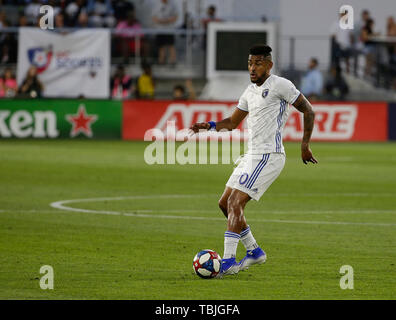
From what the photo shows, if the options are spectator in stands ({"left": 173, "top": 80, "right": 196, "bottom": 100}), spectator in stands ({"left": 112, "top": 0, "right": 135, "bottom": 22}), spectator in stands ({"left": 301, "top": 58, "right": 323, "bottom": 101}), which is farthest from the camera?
spectator in stands ({"left": 112, "top": 0, "right": 135, "bottom": 22})

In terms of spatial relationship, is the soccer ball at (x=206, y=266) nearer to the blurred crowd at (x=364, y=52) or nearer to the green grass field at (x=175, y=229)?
the green grass field at (x=175, y=229)

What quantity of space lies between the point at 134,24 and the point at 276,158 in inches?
976

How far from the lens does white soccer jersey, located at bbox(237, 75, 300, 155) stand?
33.1 feet

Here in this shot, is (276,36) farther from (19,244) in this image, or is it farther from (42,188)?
(19,244)

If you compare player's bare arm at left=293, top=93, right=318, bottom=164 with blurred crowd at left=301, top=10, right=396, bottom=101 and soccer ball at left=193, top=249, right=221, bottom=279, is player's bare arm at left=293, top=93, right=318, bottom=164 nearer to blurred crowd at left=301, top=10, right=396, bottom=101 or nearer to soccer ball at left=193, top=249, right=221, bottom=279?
soccer ball at left=193, top=249, right=221, bottom=279

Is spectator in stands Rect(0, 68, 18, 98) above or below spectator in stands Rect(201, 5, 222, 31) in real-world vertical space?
below

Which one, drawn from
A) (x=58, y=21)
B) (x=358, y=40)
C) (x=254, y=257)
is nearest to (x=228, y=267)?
(x=254, y=257)

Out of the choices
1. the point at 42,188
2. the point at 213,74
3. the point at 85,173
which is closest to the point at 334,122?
the point at 213,74

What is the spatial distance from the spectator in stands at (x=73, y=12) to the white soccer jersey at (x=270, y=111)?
81.8 ft

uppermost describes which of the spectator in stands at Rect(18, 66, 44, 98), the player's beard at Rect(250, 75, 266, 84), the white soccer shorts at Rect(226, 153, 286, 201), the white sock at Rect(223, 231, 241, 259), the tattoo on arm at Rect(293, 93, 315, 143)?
the player's beard at Rect(250, 75, 266, 84)

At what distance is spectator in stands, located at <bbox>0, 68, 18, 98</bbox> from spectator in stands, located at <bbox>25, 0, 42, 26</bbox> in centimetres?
333

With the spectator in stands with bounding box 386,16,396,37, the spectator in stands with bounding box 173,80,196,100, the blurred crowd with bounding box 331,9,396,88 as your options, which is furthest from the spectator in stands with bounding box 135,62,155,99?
the spectator in stands with bounding box 386,16,396,37

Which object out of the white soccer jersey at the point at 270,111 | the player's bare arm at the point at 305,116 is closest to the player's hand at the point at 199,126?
the white soccer jersey at the point at 270,111

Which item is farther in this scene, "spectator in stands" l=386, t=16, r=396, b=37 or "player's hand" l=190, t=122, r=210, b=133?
"spectator in stands" l=386, t=16, r=396, b=37
